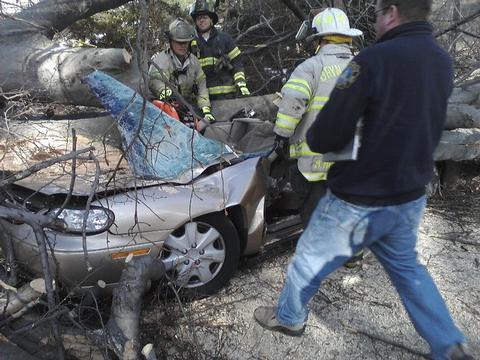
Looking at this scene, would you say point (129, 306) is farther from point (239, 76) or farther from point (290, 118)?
point (239, 76)

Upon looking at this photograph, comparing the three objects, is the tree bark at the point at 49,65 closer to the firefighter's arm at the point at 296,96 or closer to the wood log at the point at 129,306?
the firefighter's arm at the point at 296,96

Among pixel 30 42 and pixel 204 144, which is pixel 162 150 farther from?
pixel 30 42

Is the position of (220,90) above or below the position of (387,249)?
below

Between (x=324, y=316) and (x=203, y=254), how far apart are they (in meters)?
0.90

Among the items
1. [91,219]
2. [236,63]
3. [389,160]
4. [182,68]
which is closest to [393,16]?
[389,160]

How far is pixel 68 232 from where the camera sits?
112 inches

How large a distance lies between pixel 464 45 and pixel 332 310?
16.9 feet

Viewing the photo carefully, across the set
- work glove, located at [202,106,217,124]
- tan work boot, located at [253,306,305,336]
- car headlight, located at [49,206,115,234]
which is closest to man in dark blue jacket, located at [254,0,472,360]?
tan work boot, located at [253,306,305,336]

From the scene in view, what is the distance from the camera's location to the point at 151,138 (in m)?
3.22

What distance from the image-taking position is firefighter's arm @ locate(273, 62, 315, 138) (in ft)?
10.1

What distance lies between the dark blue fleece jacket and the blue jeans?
89 millimetres

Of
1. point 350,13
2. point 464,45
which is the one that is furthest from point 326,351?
point 464,45

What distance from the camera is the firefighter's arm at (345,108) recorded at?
2.02 metres

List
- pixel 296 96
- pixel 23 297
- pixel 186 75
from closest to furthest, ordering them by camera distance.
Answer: pixel 23 297
pixel 296 96
pixel 186 75
